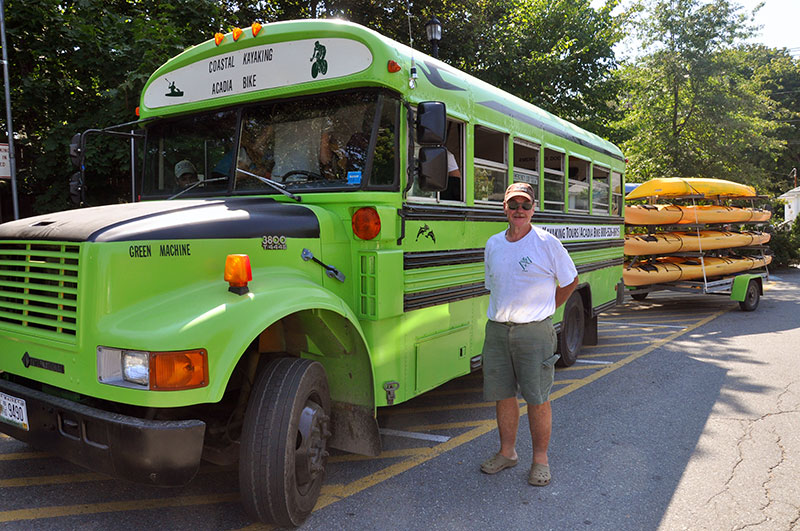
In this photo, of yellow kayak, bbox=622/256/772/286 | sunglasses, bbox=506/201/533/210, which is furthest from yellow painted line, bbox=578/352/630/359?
sunglasses, bbox=506/201/533/210

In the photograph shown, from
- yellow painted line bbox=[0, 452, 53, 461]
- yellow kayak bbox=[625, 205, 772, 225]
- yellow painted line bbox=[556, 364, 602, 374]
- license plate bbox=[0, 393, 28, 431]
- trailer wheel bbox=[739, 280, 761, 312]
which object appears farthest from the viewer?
trailer wheel bbox=[739, 280, 761, 312]

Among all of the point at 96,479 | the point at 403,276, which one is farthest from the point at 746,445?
the point at 96,479

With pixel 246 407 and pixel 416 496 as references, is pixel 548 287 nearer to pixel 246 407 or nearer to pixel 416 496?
pixel 416 496

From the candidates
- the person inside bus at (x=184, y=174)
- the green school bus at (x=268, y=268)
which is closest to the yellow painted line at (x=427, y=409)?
the green school bus at (x=268, y=268)

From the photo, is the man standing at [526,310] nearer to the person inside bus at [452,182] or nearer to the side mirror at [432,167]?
the side mirror at [432,167]

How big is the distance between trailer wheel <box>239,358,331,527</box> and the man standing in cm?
118

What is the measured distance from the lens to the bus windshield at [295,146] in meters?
3.38

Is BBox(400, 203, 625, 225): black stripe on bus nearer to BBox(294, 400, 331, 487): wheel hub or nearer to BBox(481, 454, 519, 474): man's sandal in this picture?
BBox(294, 400, 331, 487): wheel hub

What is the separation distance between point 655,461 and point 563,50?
1303cm

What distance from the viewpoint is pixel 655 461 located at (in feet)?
12.4

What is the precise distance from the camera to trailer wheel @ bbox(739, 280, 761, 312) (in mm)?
10455

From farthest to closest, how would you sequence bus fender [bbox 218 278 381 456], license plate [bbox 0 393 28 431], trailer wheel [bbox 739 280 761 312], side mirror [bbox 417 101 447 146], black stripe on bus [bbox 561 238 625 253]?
trailer wheel [bbox 739 280 761 312] < black stripe on bus [bbox 561 238 625 253] < side mirror [bbox 417 101 447 146] < bus fender [bbox 218 278 381 456] < license plate [bbox 0 393 28 431]

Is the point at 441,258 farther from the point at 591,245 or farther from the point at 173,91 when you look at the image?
the point at 591,245

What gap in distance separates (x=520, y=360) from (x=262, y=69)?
8.03 feet
